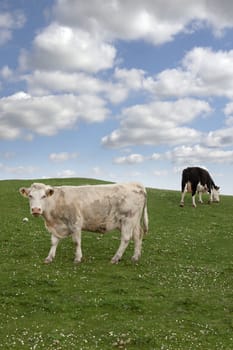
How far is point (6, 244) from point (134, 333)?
1304cm

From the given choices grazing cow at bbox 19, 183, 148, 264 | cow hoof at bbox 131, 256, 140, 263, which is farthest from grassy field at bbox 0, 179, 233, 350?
grazing cow at bbox 19, 183, 148, 264

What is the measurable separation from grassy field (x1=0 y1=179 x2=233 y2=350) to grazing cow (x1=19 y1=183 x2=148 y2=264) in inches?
45.2

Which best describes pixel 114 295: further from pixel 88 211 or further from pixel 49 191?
pixel 49 191

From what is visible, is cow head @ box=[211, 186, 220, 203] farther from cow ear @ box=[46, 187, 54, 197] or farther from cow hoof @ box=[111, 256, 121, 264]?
cow ear @ box=[46, 187, 54, 197]

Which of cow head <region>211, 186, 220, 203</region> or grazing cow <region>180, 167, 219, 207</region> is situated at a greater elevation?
grazing cow <region>180, 167, 219, 207</region>

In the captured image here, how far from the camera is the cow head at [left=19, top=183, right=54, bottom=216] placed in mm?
19031

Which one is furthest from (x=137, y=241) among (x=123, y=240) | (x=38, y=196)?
(x=38, y=196)

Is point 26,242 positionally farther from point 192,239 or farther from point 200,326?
point 200,326

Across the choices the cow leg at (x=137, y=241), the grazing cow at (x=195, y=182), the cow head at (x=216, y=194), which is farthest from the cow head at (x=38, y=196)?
the cow head at (x=216, y=194)

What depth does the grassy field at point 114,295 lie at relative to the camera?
12.5 metres

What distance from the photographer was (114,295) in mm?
15938

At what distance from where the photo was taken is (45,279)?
1703 centimetres

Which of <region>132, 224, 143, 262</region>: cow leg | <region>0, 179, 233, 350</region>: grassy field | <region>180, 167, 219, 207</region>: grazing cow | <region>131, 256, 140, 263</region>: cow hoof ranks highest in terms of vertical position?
<region>180, 167, 219, 207</region>: grazing cow

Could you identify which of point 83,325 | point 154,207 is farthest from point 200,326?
point 154,207
